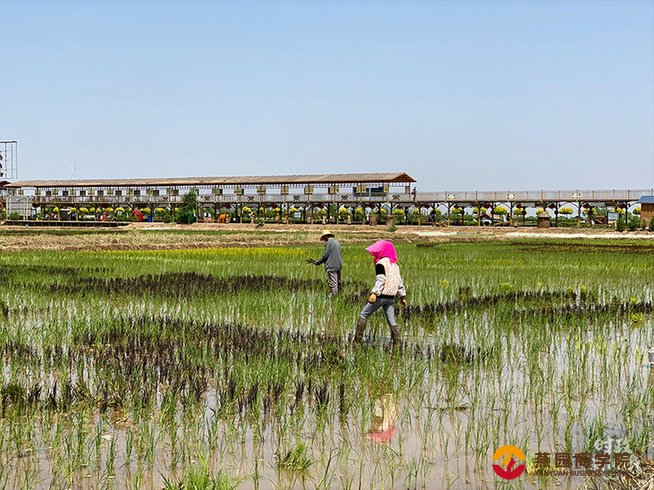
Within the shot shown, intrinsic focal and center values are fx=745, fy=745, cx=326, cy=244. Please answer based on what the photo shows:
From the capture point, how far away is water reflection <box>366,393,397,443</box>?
16.1 ft

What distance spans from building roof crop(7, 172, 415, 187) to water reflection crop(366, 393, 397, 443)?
194 feet

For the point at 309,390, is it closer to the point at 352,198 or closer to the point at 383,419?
the point at 383,419

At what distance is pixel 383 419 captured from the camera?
17.3ft

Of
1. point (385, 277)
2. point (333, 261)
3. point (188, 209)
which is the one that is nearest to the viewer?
point (385, 277)

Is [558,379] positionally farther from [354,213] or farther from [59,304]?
[354,213]

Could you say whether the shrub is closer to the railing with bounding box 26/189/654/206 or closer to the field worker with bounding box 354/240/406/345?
the railing with bounding box 26/189/654/206

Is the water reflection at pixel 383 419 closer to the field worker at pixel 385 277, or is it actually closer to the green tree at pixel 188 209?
the field worker at pixel 385 277

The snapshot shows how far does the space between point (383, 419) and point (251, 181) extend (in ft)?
213

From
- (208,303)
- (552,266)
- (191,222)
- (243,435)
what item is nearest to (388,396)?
(243,435)

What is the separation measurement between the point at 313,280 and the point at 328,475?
35.7 feet

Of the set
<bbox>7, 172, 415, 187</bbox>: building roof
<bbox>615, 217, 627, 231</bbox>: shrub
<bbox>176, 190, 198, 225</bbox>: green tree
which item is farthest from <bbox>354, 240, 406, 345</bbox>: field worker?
<bbox>7, 172, 415, 187</bbox>: building roof

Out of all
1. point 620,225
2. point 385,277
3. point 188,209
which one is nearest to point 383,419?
point 385,277

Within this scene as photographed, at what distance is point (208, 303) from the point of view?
11352mm

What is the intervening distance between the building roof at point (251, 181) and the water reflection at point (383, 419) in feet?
194
